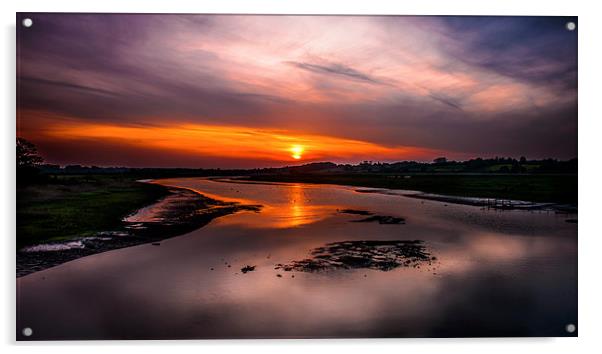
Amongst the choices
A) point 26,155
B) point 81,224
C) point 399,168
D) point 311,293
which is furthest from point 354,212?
point 26,155

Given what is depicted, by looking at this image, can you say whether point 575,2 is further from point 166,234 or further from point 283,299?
point 166,234

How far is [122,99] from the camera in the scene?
579 centimetres

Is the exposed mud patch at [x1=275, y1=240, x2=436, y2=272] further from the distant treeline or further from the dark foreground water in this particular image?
the distant treeline

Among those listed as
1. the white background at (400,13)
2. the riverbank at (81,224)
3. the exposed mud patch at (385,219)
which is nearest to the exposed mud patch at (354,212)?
the exposed mud patch at (385,219)

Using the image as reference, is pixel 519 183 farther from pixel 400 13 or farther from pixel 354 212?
pixel 354 212

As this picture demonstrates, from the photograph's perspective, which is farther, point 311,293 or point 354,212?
point 354,212

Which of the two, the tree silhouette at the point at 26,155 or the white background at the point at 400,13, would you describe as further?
the tree silhouette at the point at 26,155

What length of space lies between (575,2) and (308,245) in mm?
5917

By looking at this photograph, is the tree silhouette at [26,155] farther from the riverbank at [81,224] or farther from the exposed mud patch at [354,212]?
the exposed mud patch at [354,212]

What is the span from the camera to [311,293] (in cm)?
524

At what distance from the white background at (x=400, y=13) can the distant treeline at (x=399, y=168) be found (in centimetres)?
48

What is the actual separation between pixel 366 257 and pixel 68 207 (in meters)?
5.44

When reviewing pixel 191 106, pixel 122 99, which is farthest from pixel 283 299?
pixel 122 99

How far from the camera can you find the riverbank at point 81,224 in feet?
16.8
